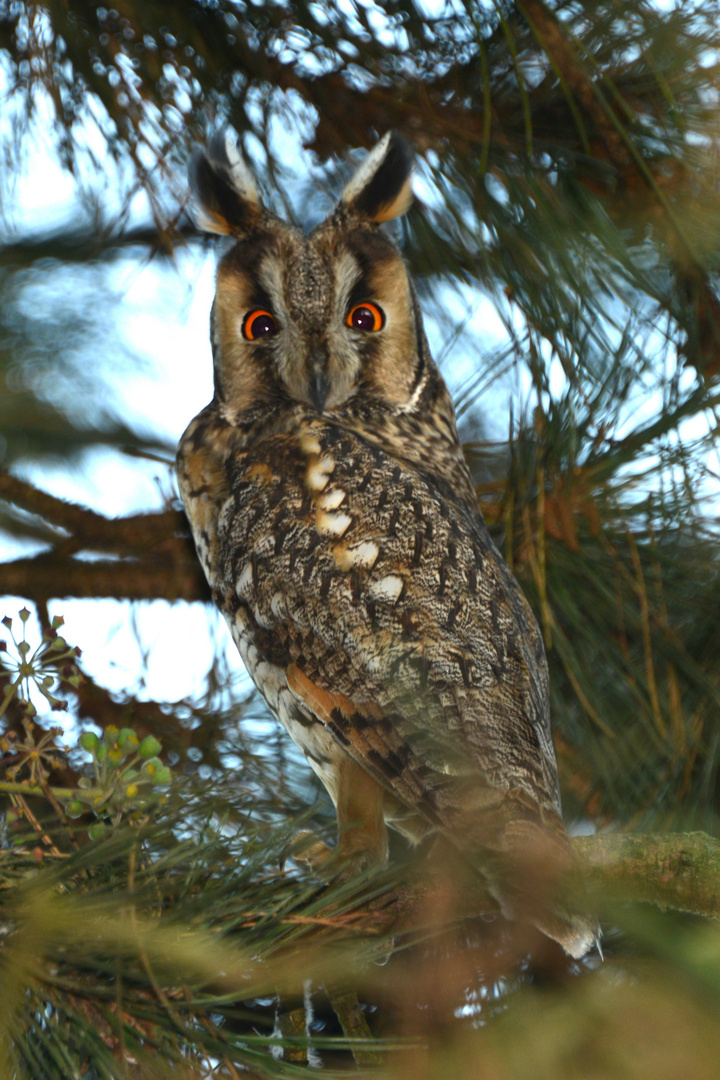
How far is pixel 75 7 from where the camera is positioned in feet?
4.37

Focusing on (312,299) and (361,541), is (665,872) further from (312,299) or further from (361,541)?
A: (312,299)

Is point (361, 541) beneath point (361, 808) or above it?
above

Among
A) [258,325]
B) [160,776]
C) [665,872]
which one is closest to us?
[160,776]

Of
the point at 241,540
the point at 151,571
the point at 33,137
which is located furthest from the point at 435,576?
the point at 33,137

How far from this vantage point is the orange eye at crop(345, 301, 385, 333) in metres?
1.73

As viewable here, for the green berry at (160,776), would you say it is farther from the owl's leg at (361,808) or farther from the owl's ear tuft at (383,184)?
the owl's ear tuft at (383,184)

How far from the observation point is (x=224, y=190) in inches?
65.7

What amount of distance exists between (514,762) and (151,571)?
0.73 metres

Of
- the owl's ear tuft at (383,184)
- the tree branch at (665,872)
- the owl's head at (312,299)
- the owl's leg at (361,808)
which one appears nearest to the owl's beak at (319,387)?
the owl's head at (312,299)

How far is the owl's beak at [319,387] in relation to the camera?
5.35ft

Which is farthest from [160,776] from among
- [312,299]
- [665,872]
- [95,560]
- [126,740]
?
[312,299]

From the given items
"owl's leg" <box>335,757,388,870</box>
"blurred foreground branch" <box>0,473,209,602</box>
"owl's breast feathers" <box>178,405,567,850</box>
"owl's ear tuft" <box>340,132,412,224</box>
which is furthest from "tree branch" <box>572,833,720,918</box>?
"owl's ear tuft" <box>340,132,412,224</box>

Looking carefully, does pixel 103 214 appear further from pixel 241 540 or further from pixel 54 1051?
pixel 54 1051

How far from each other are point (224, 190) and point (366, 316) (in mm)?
341
